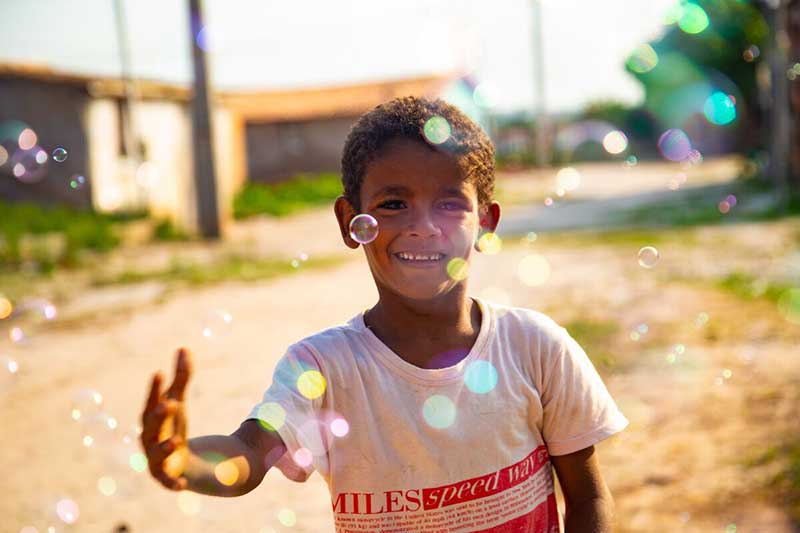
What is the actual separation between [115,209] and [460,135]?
551 inches

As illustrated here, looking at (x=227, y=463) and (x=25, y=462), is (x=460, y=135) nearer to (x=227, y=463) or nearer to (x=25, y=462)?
(x=227, y=463)

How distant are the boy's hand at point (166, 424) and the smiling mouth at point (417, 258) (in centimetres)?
53

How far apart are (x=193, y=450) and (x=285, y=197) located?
19.8 m

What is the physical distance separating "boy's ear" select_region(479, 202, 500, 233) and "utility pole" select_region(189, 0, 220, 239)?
1117 centimetres

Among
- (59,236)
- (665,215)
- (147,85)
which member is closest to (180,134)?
(147,85)

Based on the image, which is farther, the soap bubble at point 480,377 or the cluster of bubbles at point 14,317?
the cluster of bubbles at point 14,317

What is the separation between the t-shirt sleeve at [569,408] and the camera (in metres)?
1.62

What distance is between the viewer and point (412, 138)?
1562 mm

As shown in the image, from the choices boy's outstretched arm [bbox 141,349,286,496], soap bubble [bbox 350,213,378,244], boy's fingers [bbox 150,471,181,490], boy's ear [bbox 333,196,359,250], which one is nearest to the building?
boy's ear [bbox 333,196,359,250]

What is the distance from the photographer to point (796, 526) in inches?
106

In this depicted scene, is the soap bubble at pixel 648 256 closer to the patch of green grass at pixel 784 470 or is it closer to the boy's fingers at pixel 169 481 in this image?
the patch of green grass at pixel 784 470

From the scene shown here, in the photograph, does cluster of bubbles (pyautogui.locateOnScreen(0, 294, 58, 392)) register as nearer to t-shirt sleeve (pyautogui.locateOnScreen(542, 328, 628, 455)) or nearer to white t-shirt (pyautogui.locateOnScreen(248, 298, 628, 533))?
white t-shirt (pyautogui.locateOnScreen(248, 298, 628, 533))

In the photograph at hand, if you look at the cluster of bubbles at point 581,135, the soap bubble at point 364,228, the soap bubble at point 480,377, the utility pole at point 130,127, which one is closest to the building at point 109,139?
the utility pole at point 130,127

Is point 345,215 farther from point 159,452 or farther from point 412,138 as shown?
point 159,452
